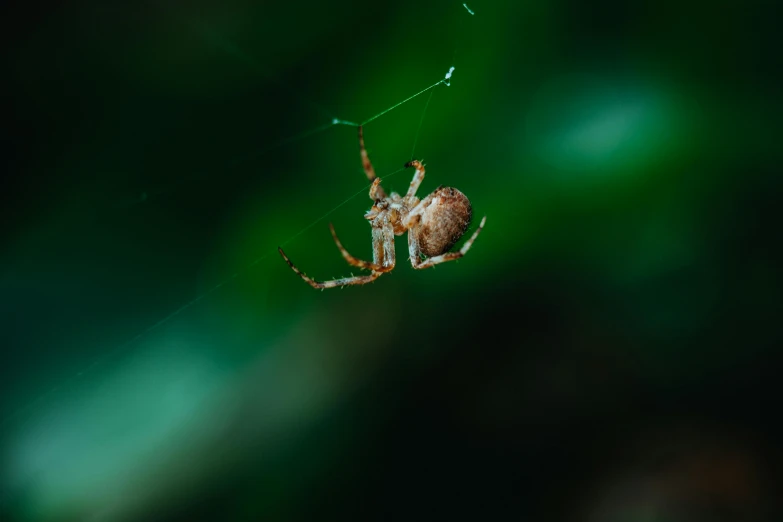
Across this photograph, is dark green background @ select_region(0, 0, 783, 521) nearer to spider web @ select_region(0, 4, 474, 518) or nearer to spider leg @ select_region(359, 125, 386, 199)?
spider web @ select_region(0, 4, 474, 518)

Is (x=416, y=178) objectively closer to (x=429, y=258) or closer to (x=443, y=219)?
(x=443, y=219)

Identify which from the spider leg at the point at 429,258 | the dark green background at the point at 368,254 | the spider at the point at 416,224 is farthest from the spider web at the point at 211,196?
the spider leg at the point at 429,258

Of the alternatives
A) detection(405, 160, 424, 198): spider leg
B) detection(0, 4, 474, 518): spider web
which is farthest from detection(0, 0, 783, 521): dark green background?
detection(405, 160, 424, 198): spider leg

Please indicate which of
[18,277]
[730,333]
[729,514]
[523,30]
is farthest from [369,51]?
[729,514]

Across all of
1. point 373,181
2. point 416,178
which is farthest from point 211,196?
point 416,178

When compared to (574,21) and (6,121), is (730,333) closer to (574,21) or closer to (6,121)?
(574,21)

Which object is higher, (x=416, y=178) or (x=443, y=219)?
(x=416, y=178)
